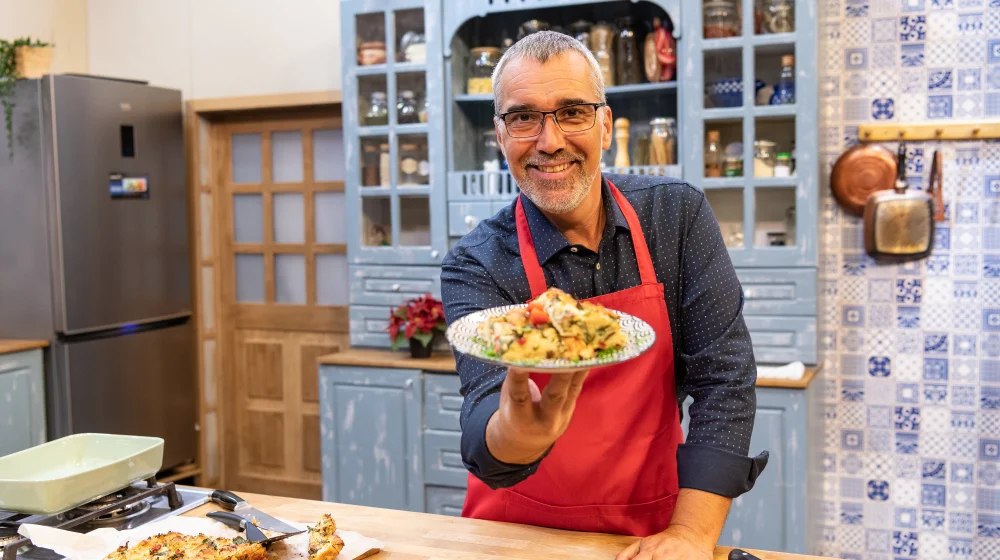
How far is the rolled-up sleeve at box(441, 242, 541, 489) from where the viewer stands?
4.81ft

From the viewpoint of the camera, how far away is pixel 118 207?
13.5ft

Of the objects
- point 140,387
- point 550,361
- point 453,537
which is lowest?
point 140,387

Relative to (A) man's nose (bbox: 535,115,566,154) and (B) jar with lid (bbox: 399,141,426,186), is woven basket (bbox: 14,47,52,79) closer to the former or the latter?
(B) jar with lid (bbox: 399,141,426,186)

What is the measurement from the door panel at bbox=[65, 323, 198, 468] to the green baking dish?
2.28 meters

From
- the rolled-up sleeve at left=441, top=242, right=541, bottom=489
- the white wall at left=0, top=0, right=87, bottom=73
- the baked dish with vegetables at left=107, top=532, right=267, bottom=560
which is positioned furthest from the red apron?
the white wall at left=0, top=0, right=87, bottom=73

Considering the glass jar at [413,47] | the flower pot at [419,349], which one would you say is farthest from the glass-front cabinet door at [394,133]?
the flower pot at [419,349]

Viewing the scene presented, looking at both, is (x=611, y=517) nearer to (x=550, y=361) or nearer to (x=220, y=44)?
(x=550, y=361)

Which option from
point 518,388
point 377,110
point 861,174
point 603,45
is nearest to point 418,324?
point 377,110

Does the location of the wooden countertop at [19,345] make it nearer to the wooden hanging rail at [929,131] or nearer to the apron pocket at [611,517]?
the apron pocket at [611,517]

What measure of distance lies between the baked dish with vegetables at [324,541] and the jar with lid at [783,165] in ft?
7.77

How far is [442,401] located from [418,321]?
339 mm

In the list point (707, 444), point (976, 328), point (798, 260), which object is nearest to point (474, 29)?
point (798, 260)

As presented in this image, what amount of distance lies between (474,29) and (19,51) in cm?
200

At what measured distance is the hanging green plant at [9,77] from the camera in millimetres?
3863
